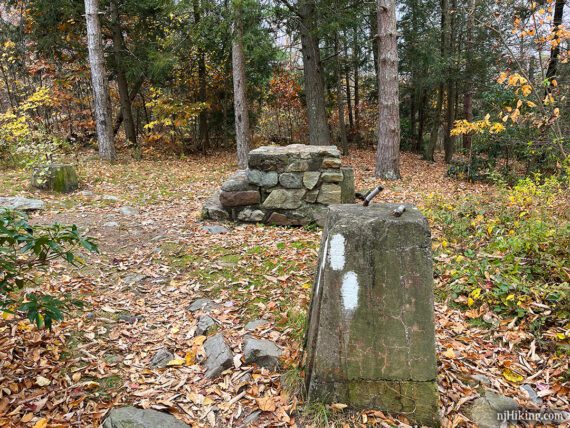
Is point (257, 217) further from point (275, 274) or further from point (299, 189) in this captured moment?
point (275, 274)

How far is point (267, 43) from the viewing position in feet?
32.9

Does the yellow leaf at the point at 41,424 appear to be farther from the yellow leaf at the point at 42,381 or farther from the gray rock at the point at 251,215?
the gray rock at the point at 251,215

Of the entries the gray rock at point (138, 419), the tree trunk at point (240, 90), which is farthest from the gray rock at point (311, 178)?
the tree trunk at point (240, 90)

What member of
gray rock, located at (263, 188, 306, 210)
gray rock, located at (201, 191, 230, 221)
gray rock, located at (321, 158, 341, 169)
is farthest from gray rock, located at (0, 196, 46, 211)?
gray rock, located at (321, 158, 341, 169)

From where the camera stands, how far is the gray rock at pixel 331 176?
18.0 feet

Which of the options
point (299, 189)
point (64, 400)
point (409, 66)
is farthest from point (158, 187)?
point (409, 66)

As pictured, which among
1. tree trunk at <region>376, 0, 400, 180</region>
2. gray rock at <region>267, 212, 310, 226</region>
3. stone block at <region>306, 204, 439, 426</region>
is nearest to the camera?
stone block at <region>306, 204, 439, 426</region>

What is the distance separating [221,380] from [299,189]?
3273 millimetres

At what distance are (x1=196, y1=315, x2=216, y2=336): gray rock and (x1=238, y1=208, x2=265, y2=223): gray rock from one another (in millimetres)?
2445

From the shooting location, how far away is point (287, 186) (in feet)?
18.1

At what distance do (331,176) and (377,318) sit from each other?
345 cm

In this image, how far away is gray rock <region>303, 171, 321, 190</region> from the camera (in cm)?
546

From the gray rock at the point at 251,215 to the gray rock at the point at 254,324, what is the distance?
8.18 ft

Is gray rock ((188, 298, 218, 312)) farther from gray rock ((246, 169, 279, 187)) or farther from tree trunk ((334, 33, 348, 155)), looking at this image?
tree trunk ((334, 33, 348, 155))
